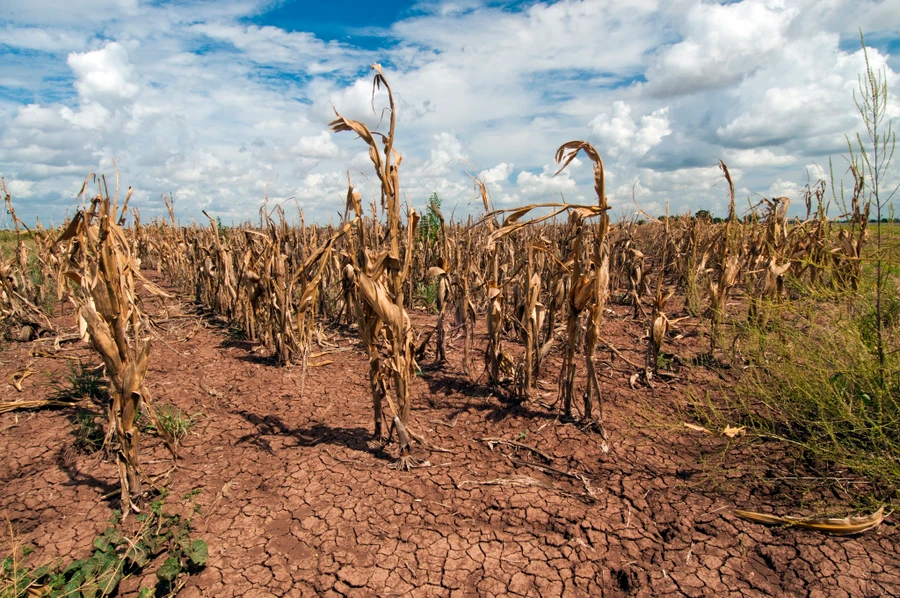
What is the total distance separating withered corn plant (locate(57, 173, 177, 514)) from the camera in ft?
7.27

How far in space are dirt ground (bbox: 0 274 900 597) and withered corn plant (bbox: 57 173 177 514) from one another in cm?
41

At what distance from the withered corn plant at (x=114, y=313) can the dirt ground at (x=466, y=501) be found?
41cm

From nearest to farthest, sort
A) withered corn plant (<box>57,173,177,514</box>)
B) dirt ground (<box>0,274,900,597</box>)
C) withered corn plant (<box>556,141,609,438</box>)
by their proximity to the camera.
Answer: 1. dirt ground (<box>0,274,900,597</box>)
2. withered corn plant (<box>57,173,177,514</box>)
3. withered corn plant (<box>556,141,609,438</box>)

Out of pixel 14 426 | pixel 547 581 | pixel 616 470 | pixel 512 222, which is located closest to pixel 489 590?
pixel 547 581

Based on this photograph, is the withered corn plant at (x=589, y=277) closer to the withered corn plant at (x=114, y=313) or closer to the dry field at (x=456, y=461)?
the dry field at (x=456, y=461)

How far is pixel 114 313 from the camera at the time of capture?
7.57ft

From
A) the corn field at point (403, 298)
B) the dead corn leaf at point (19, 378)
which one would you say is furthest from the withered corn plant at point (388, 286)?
the dead corn leaf at point (19, 378)

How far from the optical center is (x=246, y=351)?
5.19 meters

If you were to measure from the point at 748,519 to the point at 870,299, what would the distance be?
69.4 inches

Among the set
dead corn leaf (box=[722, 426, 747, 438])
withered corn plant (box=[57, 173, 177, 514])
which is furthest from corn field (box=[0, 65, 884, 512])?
dead corn leaf (box=[722, 426, 747, 438])

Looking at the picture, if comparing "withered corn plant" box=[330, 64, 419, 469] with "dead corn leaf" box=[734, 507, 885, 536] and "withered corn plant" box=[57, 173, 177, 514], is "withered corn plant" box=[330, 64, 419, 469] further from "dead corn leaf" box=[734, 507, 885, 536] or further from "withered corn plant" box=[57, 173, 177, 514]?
"dead corn leaf" box=[734, 507, 885, 536]

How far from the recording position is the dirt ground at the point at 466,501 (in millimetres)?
2064

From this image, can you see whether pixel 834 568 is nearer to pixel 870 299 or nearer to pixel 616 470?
pixel 616 470

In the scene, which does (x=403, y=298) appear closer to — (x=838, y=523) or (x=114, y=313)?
(x=114, y=313)
